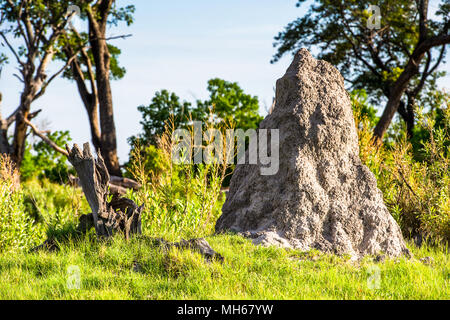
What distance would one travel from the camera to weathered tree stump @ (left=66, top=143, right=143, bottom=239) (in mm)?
5570

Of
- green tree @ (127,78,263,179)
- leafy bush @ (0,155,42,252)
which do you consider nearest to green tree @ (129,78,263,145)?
green tree @ (127,78,263,179)

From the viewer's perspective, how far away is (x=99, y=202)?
562 centimetres

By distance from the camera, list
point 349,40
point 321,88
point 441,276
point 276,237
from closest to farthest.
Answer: point 441,276
point 276,237
point 321,88
point 349,40

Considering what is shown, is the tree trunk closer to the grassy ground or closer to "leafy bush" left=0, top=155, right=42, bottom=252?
"leafy bush" left=0, top=155, right=42, bottom=252

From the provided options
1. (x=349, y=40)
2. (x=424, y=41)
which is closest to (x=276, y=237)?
(x=424, y=41)

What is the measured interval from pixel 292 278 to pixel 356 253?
1.40 metres

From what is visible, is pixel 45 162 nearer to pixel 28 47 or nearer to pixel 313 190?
pixel 28 47

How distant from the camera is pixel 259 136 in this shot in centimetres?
638

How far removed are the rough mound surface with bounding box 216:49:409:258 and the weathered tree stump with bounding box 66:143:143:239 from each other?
1298 millimetres

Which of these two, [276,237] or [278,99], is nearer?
[276,237]

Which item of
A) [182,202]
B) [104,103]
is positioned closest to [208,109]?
[104,103]

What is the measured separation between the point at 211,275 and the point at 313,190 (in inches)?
72.3
